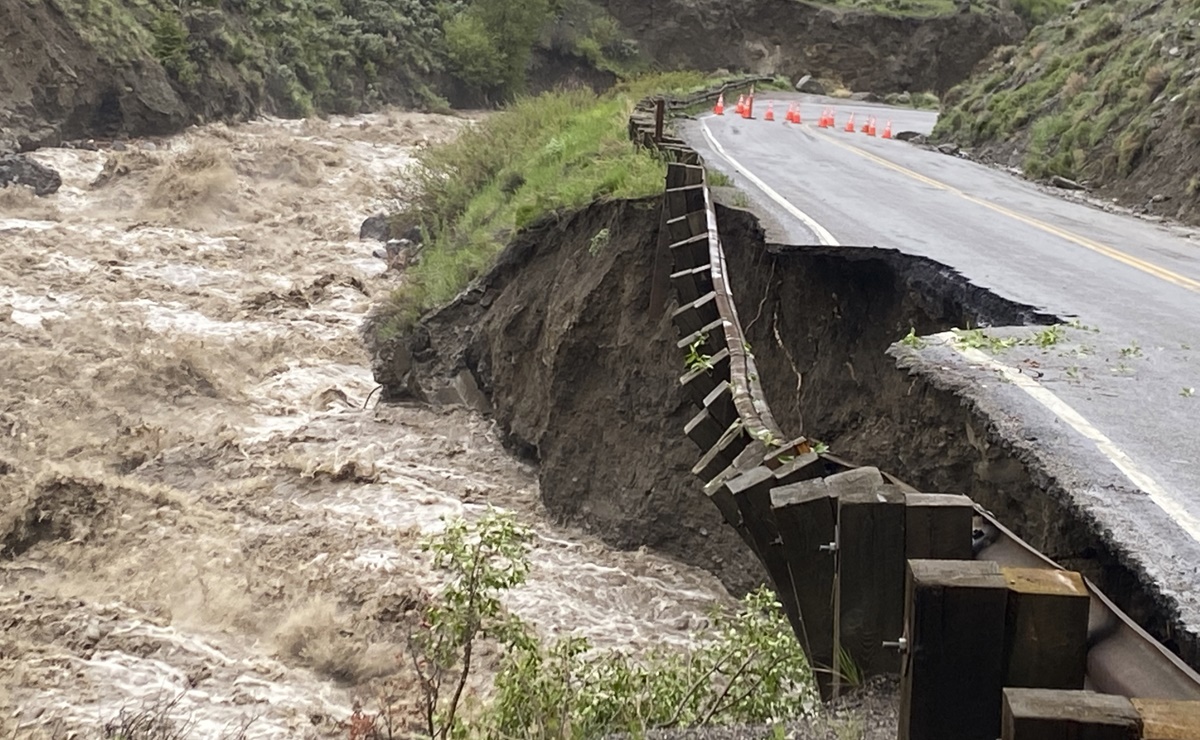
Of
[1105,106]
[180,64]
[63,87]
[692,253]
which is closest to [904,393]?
[692,253]

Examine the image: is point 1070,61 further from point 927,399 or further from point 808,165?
point 927,399

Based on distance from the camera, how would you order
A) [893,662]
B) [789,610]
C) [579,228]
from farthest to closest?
[579,228] → [789,610] → [893,662]

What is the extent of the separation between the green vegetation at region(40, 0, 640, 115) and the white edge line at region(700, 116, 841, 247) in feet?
68.5

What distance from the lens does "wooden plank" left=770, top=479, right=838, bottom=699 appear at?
304 cm

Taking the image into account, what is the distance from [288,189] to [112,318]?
952 centimetres

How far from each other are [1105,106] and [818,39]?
37.2 meters

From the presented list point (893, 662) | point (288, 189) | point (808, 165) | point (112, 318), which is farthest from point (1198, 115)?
point (288, 189)

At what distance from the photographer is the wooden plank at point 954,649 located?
2.35 m

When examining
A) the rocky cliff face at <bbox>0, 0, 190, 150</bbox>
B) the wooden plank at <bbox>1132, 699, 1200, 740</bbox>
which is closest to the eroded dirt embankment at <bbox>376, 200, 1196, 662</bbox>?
the wooden plank at <bbox>1132, 699, 1200, 740</bbox>

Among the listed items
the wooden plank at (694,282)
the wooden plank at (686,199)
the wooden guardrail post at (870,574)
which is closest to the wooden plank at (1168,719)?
the wooden guardrail post at (870,574)

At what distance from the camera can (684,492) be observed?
408 inches

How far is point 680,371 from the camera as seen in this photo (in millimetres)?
10336

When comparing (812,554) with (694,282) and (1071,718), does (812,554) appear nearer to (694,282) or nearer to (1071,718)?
(1071,718)

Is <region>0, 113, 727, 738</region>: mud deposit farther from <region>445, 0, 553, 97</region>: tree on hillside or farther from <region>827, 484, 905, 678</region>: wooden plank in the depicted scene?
<region>445, 0, 553, 97</region>: tree on hillside
